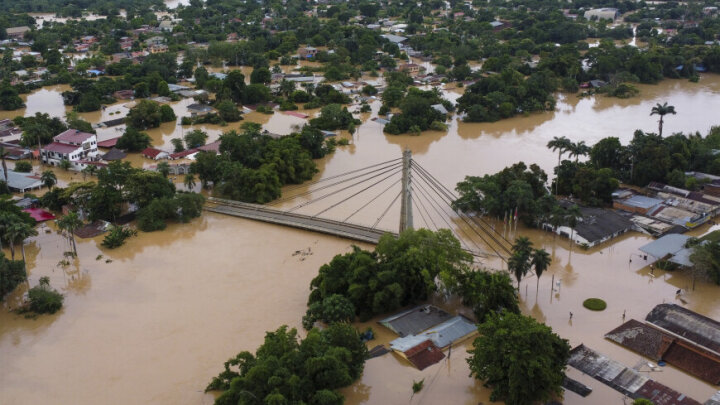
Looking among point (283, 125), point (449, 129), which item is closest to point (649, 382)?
point (449, 129)

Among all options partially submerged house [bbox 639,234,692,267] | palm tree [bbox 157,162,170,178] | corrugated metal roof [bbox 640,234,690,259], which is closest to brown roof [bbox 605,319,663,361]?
partially submerged house [bbox 639,234,692,267]

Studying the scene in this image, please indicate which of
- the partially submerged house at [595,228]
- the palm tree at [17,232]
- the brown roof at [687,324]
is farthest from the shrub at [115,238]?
the brown roof at [687,324]

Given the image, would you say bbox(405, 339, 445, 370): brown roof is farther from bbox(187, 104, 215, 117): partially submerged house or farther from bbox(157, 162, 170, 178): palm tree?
bbox(187, 104, 215, 117): partially submerged house

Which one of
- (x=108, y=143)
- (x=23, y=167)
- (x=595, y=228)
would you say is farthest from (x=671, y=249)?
(x=23, y=167)

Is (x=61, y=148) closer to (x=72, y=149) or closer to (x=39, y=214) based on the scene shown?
(x=72, y=149)

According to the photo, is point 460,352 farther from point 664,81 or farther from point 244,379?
point 664,81

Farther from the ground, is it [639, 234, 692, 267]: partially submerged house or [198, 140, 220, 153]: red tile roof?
[198, 140, 220, 153]: red tile roof
